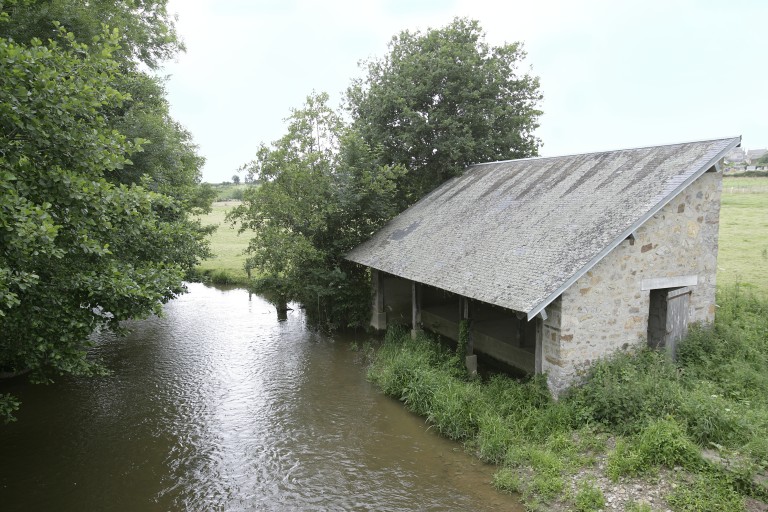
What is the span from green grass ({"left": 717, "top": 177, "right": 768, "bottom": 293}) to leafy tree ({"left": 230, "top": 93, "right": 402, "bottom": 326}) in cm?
1241

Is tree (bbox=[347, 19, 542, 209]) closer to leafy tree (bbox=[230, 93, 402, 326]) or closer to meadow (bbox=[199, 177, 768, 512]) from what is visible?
leafy tree (bbox=[230, 93, 402, 326])

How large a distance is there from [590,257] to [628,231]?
37.6 inches

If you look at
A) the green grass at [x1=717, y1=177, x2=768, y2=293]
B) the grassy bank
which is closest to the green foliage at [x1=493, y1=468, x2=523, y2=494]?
the grassy bank

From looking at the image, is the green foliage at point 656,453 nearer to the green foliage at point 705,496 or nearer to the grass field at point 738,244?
the green foliage at point 705,496

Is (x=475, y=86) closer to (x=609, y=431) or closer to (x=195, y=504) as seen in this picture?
(x=609, y=431)

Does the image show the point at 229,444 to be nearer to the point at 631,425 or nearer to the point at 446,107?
the point at 631,425

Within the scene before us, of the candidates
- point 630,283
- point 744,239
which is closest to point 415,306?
point 630,283

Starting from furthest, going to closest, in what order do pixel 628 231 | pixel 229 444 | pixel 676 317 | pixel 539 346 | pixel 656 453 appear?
pixel 676 317, pixel 539 346, pixel 229 444, pixel 628 231, pixel 656 453

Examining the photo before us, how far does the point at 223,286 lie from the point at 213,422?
18.4 metres

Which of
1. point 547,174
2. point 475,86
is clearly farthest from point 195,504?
point 475,86

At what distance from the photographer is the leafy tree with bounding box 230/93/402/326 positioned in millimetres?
17734

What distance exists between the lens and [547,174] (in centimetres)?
1455

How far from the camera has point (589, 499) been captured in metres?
7.54

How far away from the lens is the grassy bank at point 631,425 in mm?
7539
